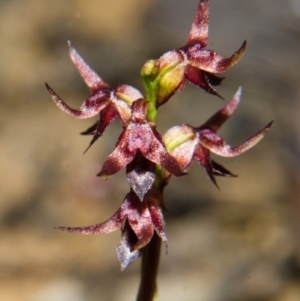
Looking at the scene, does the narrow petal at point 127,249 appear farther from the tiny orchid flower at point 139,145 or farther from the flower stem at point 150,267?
the tiny orchid flower at point 139,145

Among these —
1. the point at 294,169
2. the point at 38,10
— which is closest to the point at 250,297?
the point at 294,169

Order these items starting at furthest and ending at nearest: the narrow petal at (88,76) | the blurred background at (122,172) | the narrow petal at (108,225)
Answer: the blurred background at (122,172)
the narrow petal at (88,76)
the narrow petal at (108,225)

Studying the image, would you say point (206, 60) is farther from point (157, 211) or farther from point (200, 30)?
point (157, 211)

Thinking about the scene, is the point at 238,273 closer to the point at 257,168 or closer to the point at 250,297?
the point at 250,297

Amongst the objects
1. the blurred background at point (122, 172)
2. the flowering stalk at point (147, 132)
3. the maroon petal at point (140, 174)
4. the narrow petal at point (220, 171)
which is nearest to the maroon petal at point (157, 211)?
the flowering stalk at point (147, 132)

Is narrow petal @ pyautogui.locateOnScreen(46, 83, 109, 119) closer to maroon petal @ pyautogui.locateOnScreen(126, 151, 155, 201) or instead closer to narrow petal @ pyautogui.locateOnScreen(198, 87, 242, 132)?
maroon petal @ pyautogui.locateOnScreen(126, 151, 155, 201)

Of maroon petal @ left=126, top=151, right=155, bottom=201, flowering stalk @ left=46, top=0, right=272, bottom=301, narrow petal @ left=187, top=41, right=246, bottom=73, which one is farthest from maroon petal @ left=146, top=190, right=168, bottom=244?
narrow petal @ left=187, top=41, right=246, bottom=73
